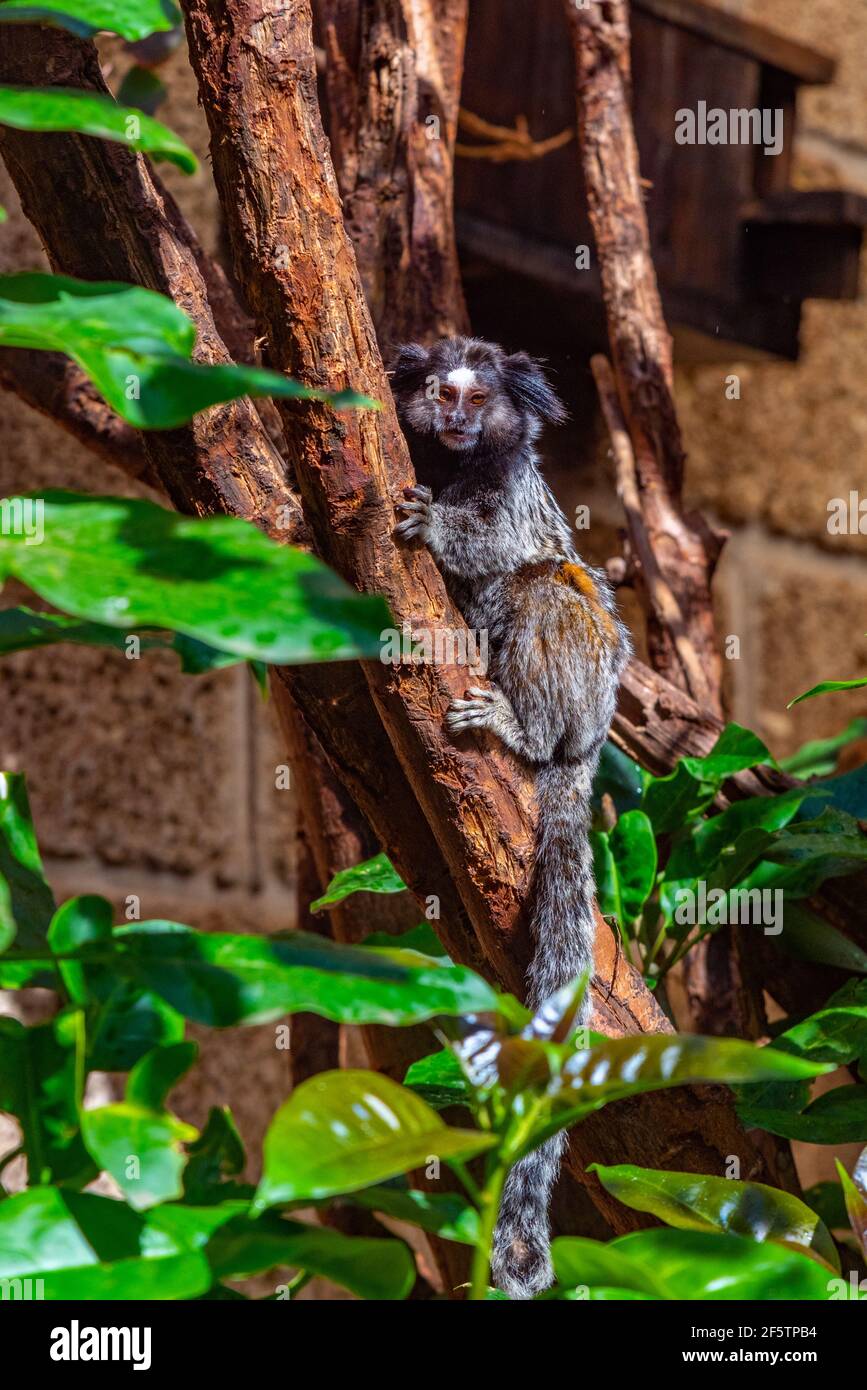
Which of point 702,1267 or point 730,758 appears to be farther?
point 730,758

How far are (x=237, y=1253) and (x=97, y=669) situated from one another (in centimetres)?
173

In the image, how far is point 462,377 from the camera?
1955 millimetres

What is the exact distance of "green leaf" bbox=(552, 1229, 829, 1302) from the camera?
0.84 m

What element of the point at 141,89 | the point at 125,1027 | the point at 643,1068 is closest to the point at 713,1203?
the point at 643,1068

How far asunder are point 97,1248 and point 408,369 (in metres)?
1.36

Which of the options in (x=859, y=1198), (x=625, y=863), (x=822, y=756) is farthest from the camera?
(x=822, y=756)

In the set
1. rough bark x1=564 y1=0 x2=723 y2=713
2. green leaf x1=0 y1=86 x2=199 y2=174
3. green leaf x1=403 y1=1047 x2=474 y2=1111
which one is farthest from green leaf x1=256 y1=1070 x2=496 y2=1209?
rough bark x1=564 y1=0 x2=723 y2=713

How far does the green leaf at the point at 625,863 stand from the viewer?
1.84 meters

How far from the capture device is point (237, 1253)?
80 cm

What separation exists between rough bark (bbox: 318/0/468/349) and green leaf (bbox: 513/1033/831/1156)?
1.38 metres

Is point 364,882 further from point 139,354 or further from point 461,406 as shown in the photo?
point 139,354

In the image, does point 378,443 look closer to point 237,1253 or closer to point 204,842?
point 237,1253

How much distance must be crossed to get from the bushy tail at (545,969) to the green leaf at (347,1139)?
60cm
